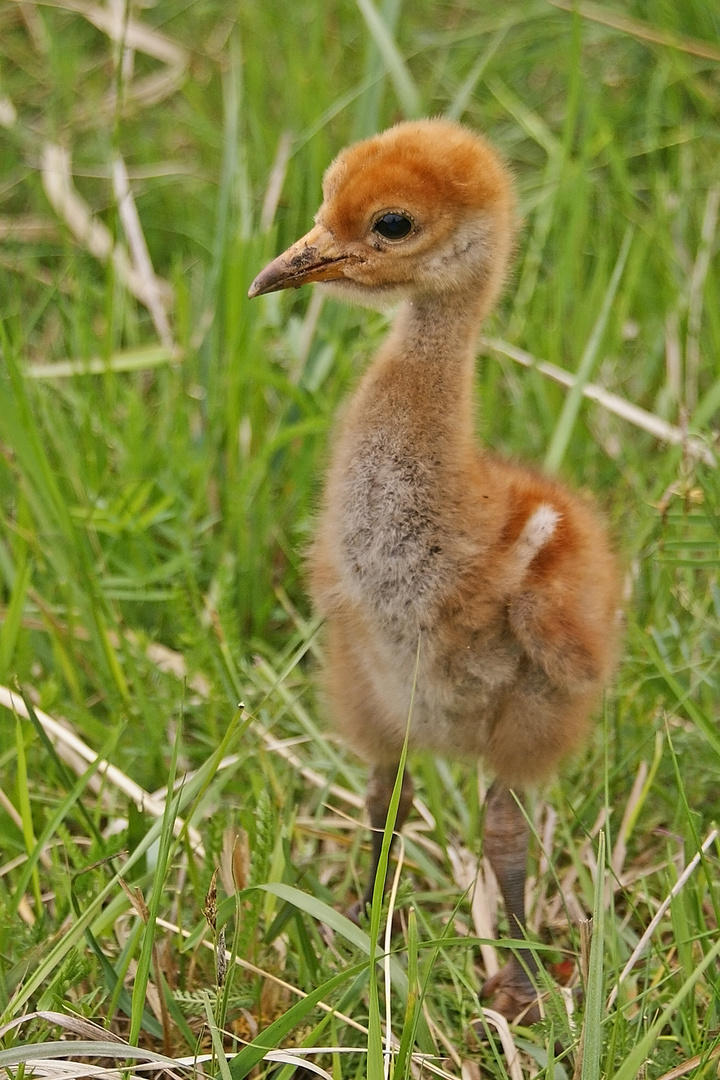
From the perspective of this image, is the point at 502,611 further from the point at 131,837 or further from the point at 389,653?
the point at 131,837

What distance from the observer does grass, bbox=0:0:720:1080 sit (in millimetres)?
2078

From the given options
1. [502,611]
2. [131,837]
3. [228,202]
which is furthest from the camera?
[228,202]

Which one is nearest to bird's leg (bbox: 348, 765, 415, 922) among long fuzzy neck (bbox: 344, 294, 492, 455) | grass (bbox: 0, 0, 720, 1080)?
grass (bbox: 0, 0, 720, 1080)

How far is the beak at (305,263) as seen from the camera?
2162mm

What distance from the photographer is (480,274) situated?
84.7 inches

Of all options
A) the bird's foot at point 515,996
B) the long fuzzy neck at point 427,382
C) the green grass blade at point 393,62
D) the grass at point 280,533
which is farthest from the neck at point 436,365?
the green grass blade at point 393,62

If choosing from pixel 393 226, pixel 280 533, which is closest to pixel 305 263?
pixel 393 226

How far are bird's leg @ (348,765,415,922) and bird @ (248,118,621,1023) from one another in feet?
0.65

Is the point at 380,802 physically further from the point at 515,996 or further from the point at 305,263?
the point at 305,263

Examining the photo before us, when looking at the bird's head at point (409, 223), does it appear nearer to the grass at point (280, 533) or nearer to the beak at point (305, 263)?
the beak at point (305, 263)

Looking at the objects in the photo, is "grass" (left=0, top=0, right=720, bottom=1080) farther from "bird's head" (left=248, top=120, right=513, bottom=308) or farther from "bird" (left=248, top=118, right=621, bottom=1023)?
"bird's head" (left=248, top=120, right=513, bottom=308)

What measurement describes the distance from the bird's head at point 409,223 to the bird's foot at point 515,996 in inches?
42.4

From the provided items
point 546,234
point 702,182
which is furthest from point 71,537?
point 702,182

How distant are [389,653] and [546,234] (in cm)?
180
